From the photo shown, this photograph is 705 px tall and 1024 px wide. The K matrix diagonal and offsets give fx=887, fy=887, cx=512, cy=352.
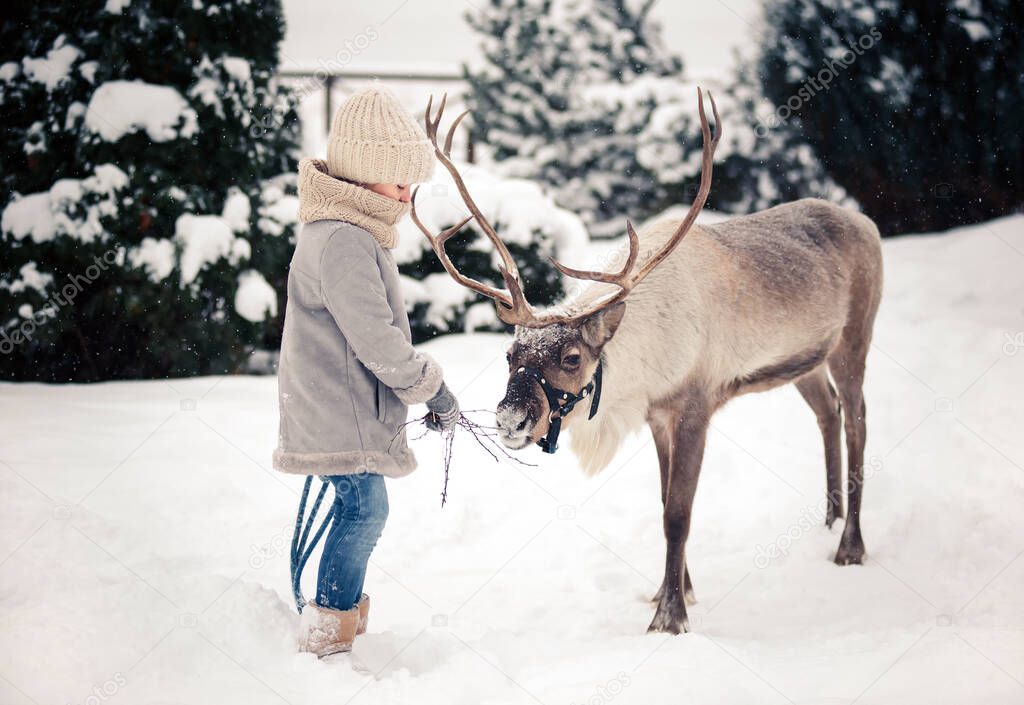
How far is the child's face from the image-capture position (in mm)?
2684

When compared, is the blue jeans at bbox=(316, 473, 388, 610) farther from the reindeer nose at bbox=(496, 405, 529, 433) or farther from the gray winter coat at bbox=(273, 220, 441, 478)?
the reindeer nose at bbox=(496, 405, 529, 433)

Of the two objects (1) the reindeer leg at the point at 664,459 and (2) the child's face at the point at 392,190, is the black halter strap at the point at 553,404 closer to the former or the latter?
(1) the reindeer leg at the point at 664,459

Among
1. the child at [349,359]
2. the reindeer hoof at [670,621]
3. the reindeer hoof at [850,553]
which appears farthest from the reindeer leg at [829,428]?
the child at [349,359]

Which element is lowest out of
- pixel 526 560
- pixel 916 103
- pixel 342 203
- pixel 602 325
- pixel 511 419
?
pixel 526 560

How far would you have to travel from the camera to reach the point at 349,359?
261 cm

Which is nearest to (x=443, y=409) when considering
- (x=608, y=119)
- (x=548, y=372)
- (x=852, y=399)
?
(x=548, y=372)

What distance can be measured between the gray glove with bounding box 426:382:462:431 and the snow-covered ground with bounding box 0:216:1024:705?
0.74 m

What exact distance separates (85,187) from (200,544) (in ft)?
9.52

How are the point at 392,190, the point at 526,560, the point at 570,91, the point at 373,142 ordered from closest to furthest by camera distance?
the point at 373,142, the point at 392,190, the point at 526,560, the point at 570,91

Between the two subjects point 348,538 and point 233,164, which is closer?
point 348,538

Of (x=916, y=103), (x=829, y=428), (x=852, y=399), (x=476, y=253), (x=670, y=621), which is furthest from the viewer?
(x=916, y=103)

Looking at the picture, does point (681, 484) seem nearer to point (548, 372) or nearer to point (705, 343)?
point (705, 343)

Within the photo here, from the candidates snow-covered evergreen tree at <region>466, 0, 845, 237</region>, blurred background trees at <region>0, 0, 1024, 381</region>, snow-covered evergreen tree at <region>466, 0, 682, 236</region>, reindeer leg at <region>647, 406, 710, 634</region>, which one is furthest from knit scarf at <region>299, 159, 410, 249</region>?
snow-covered evergreen tree at <region>466, 0, 682, 236</region>

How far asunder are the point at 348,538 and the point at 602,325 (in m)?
1.23
